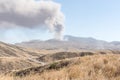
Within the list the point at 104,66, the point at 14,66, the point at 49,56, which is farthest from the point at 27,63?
the point at 104,66

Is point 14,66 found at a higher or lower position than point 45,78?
lower

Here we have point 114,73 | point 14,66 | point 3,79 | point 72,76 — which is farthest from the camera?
point 14,66

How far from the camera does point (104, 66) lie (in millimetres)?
12875

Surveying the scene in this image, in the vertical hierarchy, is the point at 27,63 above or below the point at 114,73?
below

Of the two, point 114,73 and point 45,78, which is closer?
point 45,78

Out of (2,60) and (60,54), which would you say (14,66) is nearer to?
(2,60)

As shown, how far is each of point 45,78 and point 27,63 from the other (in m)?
133

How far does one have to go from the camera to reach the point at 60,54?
6585 inches

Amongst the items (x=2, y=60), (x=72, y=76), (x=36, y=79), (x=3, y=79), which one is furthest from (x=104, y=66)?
(x=2, y=60)

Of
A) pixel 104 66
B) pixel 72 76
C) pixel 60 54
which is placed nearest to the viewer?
pixel 72 76

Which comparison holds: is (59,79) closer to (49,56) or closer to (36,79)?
(36,79)

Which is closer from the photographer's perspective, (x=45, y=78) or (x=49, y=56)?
(x=45, y=78)

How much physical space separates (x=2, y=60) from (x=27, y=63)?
15.0m

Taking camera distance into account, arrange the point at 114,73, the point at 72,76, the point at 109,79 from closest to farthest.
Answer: the point at 109,79, the point at 72,76, the point at 114,73
